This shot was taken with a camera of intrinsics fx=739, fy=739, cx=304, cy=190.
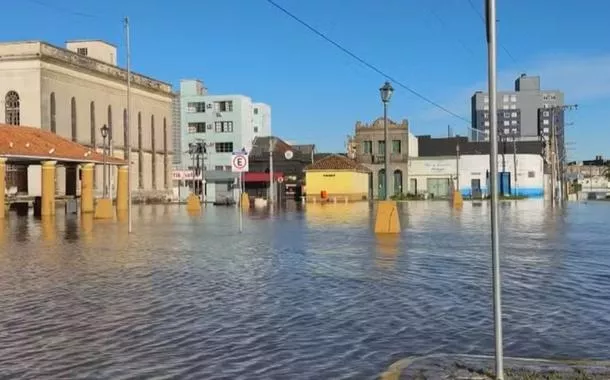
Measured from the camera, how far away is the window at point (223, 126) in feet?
356

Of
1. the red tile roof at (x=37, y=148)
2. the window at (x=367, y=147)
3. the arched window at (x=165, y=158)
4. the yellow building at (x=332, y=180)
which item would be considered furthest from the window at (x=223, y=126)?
the red tile roof at (x=37, y=148)


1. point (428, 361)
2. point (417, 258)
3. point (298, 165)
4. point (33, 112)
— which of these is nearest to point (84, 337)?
point (428, 361)

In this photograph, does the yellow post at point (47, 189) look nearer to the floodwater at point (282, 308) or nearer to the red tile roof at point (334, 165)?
A: the floodwater at point (282, 308)

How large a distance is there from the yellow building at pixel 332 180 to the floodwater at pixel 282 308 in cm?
6038

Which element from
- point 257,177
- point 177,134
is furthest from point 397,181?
point 177,134

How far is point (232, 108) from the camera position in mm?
108188

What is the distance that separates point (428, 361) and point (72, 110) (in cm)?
6970

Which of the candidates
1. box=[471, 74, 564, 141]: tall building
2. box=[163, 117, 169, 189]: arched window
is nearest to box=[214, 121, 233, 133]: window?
box=[163, 117, 169, 189]: arched window

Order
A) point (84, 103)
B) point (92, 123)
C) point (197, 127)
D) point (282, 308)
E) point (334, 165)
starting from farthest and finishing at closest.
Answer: point (197, 127)
point (334, 165)
point (92, 123)
point (84, 103)
point (282, 308)

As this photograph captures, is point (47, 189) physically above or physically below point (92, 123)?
below

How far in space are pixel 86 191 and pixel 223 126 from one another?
212 ft

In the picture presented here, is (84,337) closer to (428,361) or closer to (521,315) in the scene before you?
(428,361)

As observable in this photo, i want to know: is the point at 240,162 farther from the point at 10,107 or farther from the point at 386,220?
the point at 10,107

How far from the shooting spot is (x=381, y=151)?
92750 millimetres
